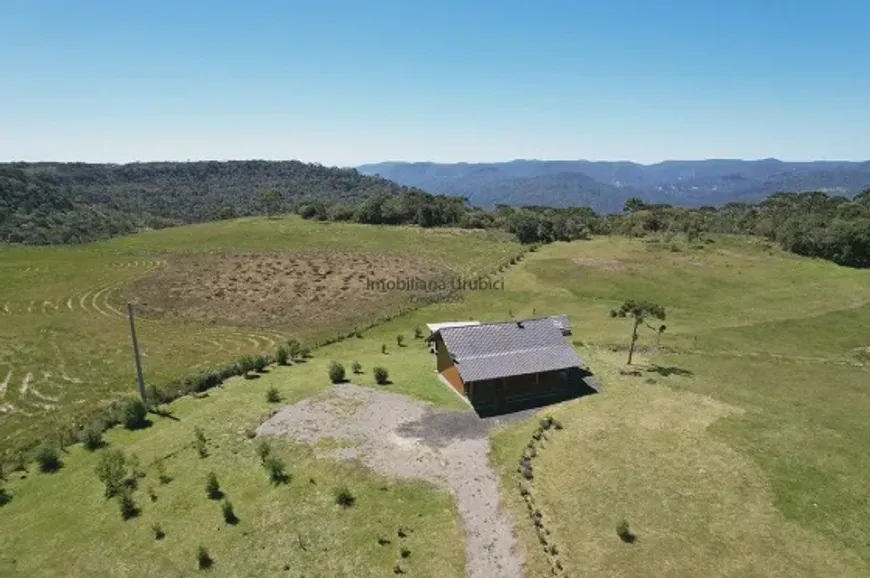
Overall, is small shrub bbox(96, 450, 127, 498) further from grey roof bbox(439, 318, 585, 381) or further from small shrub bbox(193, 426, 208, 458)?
grey roof bbox(439, 318, 585, 381)

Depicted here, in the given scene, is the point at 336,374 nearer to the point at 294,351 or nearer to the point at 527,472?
the point at 294,351

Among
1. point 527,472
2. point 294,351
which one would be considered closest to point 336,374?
point 294,351

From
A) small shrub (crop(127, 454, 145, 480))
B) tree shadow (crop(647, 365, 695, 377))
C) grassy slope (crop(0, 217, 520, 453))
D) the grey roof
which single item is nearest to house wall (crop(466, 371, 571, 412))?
the grey roof

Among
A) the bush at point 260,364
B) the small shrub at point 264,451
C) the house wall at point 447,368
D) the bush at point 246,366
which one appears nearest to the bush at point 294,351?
the bush at point 260,364

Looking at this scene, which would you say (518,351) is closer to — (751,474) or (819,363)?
(751,474)

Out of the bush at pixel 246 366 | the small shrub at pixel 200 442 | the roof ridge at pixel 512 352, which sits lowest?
the small shrub at pixel 200 442

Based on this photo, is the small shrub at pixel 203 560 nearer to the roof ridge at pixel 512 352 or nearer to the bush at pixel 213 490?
the bush at pixel 213 490
